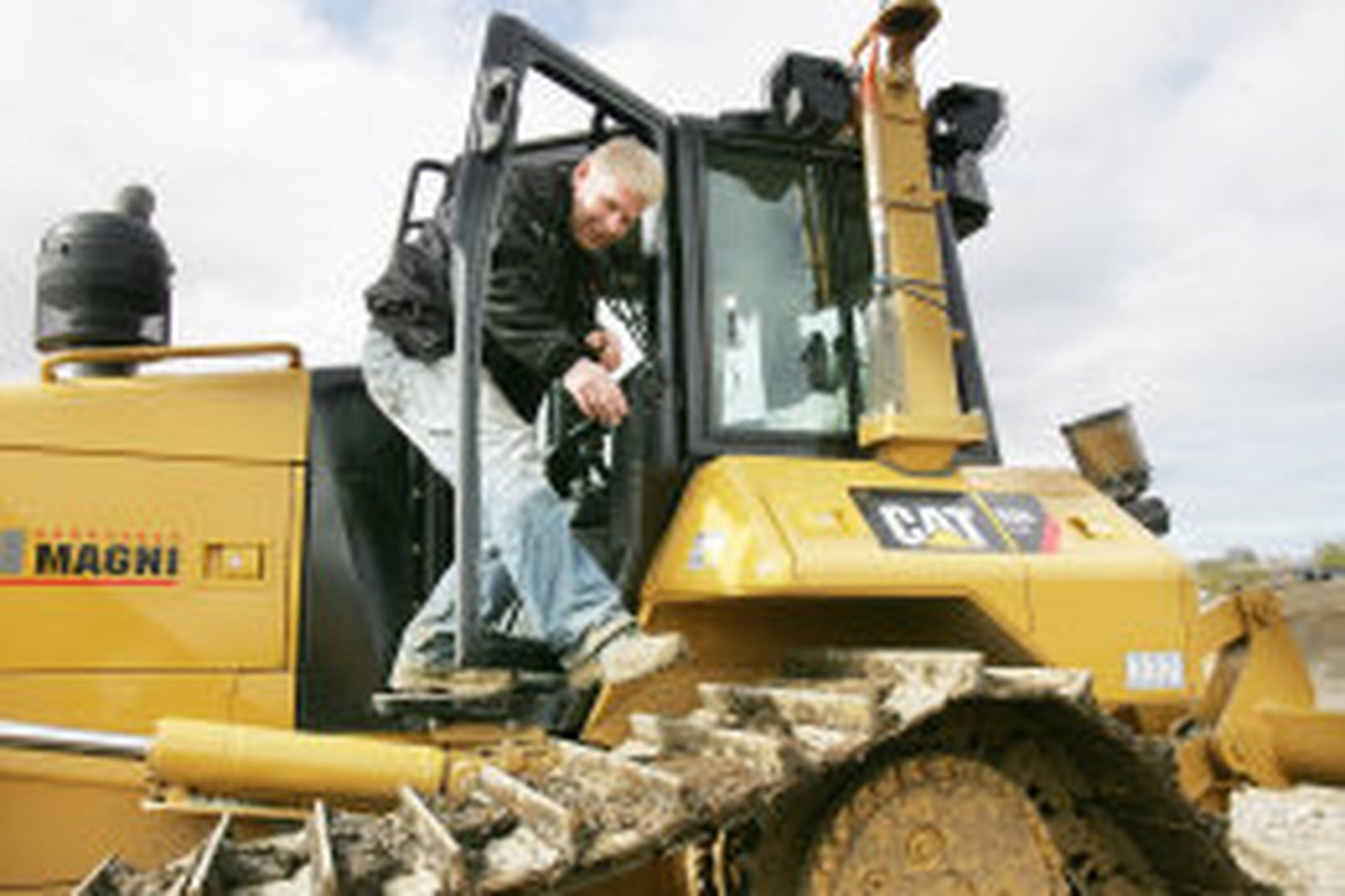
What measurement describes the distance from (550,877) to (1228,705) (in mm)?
2554

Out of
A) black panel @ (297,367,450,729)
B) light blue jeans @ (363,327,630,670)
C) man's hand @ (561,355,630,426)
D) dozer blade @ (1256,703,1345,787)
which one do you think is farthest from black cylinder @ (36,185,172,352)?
dozer blade @ (1256,703,1345,787)

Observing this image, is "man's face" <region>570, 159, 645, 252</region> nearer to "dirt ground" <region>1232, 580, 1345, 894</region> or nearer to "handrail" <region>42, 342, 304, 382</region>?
"handrail" <region>42, 342, 304, 382</region>

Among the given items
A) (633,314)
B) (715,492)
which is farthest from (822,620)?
(633,314)

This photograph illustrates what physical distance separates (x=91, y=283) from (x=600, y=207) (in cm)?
165

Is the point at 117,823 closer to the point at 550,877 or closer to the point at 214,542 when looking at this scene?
the point at 214,542

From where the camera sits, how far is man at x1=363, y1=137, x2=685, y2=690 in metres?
3.05

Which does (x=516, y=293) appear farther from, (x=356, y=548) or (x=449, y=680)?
(x=449, y=680)

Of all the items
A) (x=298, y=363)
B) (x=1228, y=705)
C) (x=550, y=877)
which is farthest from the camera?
(x=1228, y=705)

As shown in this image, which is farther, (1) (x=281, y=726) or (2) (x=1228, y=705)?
(2) (x=1228, y=705)

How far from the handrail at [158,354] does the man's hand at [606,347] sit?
33.9 inches

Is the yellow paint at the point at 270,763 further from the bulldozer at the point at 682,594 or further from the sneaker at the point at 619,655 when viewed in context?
the sneaker at the point at 619,655

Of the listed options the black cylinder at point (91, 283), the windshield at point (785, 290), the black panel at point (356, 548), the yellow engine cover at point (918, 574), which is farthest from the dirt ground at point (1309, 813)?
the black cylinder at point (91, 283)

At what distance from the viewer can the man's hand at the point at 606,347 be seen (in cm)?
347

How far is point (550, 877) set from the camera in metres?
2.35
